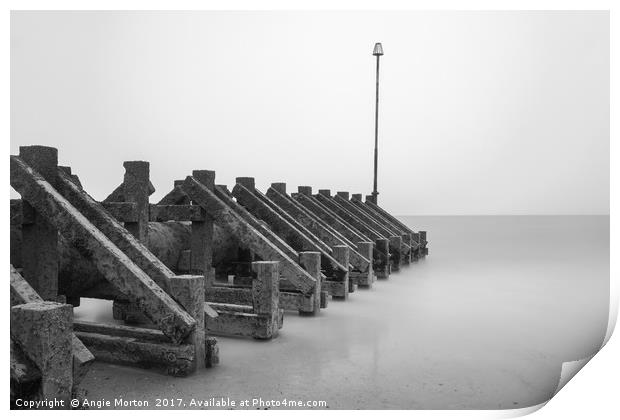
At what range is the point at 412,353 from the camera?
5.20m

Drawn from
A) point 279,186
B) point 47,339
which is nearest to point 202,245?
point 279,186

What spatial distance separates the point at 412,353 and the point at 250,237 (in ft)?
8.93

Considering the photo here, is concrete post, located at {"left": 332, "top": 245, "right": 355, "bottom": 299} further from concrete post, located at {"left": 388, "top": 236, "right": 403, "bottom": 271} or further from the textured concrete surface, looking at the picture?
concrete post, located at {"left": 388, "top": 236, "right": 403, "bottom": 271}

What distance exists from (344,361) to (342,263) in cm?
372

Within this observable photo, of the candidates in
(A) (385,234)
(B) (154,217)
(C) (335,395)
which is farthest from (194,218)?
(A) (385,234)

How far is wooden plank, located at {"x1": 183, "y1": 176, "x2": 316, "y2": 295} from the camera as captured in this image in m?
6.94

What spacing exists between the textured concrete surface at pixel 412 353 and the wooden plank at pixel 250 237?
0.50 meters

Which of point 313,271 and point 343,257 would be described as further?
point 343,257

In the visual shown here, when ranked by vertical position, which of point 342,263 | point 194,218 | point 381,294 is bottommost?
point 381,294

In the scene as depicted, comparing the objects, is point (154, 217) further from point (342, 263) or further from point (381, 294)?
point (381, 294)

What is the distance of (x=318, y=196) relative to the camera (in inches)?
531

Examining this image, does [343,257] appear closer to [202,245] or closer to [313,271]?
[313,271]

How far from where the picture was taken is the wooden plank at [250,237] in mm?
6938

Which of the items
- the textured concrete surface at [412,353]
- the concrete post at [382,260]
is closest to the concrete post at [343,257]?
the textured concrete surface at [412,353]
